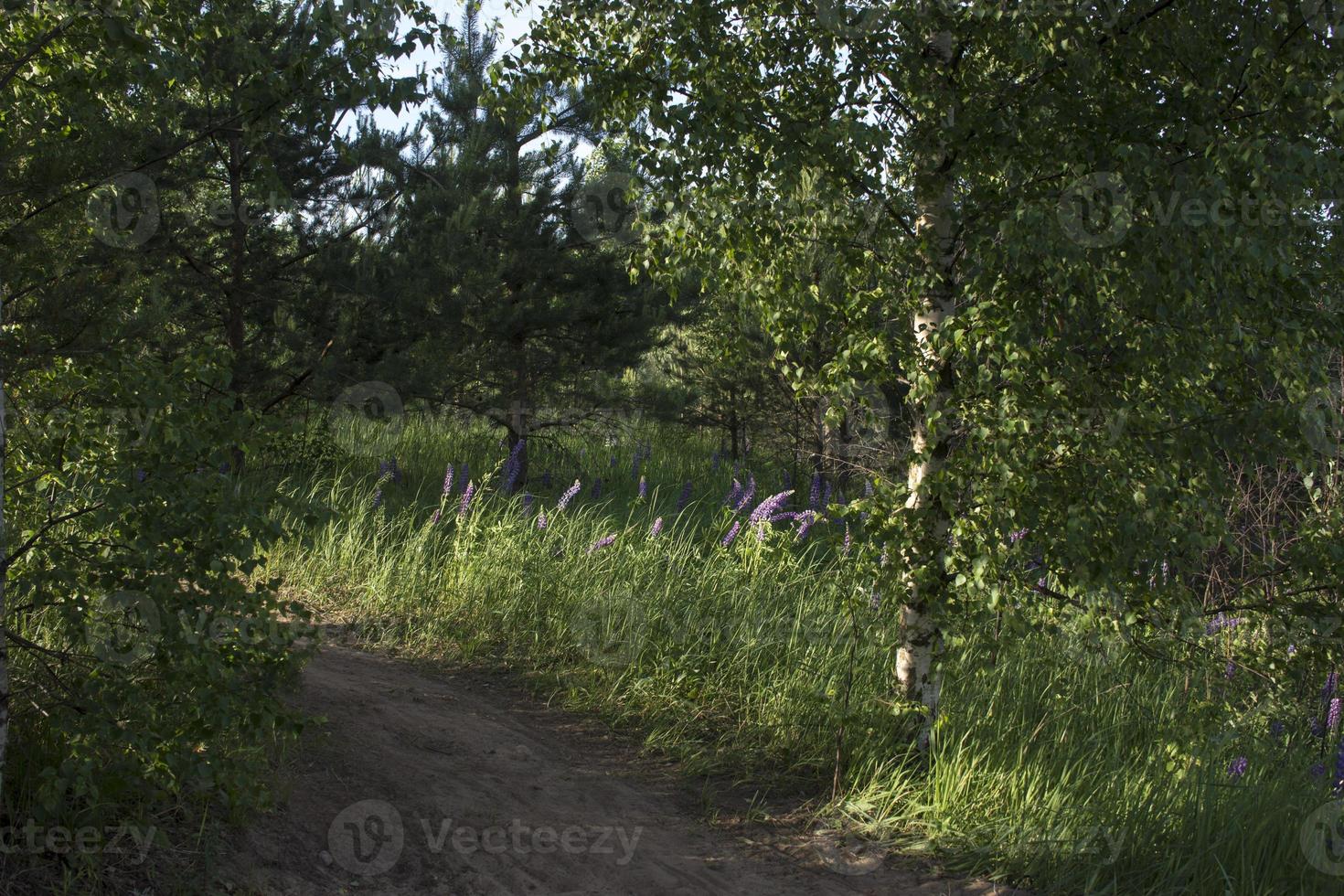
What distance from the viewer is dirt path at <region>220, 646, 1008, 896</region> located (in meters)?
4.06

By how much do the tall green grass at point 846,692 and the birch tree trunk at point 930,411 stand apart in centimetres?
19

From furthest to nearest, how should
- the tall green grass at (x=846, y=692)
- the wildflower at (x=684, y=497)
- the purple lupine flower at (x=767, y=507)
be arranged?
the wildflower at (x=684, y=497)
the purple lupine flower at (x=767, y=507)
the tall green grass at (x=846, y=692)

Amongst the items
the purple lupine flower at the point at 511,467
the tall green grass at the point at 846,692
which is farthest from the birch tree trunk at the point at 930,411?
the purple lupine flower at the point at 511,467

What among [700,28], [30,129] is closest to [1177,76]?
[700,28]

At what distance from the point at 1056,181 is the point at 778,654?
3.00m

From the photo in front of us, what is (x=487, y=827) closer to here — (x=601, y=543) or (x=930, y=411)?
(x=930, y=411)

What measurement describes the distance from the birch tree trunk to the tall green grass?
190 mm

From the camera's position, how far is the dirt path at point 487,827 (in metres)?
4.06

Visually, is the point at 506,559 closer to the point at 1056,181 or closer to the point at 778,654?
the point at 778,654

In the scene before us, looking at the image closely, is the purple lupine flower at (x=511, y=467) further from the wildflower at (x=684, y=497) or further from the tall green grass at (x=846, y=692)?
the wildflower at (x=684, y=497)

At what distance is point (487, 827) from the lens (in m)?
4.48

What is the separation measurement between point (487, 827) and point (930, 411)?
2525 mm

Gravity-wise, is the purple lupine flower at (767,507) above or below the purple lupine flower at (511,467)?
above

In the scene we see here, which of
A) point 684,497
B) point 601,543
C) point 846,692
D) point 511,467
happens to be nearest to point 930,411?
point 846,692
